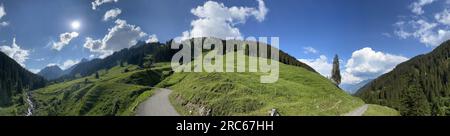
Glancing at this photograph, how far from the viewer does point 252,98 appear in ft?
169

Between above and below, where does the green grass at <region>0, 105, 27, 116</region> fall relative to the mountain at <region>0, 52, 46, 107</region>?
below

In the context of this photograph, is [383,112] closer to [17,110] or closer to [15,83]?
[17,110]

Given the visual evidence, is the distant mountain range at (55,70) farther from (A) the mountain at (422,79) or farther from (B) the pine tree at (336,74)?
(A) the mountain at (422,79)

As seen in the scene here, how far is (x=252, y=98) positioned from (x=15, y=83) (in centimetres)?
A: 9504

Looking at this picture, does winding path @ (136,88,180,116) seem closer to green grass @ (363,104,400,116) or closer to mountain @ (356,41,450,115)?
green grass @ (363,104,400,116)

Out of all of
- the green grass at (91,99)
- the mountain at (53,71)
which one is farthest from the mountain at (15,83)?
the green grass at (91,99)

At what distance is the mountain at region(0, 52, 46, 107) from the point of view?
98762mm

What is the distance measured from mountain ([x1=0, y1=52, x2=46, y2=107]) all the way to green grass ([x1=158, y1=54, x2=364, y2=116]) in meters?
34.0

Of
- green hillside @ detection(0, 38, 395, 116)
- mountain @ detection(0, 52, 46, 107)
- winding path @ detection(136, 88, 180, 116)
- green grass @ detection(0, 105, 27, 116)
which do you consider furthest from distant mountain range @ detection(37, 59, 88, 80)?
winding path @ detection(136, 88, 180, 116)

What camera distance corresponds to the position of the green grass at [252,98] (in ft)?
154

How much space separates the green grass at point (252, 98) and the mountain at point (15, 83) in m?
34.0
